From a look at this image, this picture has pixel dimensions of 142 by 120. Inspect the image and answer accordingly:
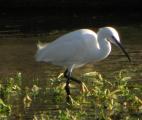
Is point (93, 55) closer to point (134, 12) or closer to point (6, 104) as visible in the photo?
point (6, 104)

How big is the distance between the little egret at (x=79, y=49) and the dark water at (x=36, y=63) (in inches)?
20.2

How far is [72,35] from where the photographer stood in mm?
10766

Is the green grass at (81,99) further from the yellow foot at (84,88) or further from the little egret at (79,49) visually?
the little egret at (79,49)

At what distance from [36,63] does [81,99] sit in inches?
140

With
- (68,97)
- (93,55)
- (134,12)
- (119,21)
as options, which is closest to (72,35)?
(93,55)

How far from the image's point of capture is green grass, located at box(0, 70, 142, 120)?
877cm

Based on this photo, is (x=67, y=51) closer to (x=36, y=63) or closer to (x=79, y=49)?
(x=79, y=49)

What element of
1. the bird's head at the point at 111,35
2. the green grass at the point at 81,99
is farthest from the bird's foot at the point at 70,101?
the bird's head at the point at 111,35

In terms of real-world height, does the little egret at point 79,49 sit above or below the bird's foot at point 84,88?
above

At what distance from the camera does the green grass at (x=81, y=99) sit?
8773 mm

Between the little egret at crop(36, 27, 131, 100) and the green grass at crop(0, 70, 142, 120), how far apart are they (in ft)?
0.97

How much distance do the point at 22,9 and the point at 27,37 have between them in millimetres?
4061

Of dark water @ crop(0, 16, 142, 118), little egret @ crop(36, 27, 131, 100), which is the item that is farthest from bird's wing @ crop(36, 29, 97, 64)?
dark water @ crop(0, 16, 142, 118)

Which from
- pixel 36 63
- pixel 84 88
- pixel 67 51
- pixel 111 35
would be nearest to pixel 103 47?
pixel 111 35
